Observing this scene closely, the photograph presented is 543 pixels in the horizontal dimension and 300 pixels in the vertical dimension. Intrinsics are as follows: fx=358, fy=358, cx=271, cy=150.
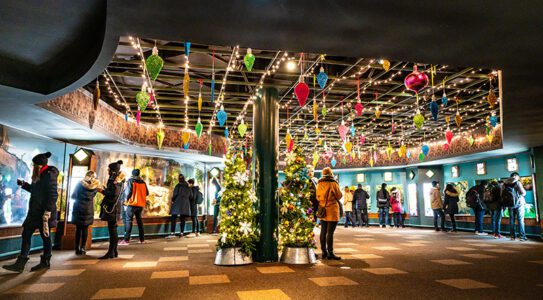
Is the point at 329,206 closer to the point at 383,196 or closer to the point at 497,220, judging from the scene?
the point at 497,220

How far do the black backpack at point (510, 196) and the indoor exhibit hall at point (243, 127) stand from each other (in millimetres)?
60

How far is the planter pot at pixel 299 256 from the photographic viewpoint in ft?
19.9

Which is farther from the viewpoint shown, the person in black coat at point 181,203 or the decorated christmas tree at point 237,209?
the person in black coat at point 181,203

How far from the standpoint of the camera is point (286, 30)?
12.9 feet

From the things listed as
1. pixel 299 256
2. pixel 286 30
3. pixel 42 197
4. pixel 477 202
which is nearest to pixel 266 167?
pixel 299 256

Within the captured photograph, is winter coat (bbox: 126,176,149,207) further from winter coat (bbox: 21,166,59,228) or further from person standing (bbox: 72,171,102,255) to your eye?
winter coat (bbox: 21,166,59,228)

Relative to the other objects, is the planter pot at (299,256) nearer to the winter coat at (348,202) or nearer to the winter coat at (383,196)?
the winter coat at (383,196)

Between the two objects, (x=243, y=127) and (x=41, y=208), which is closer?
(x=41, y=208)

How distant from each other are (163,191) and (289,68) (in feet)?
25.1

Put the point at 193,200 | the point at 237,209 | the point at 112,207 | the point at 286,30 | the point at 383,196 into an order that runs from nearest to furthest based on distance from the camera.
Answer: the point at 286,30 → the point at 237,209 → the point at 112,207 → the point at 193,200 → the point at 383,196

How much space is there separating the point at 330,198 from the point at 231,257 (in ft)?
6.76

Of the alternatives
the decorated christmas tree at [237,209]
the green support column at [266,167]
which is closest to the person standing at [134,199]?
the decorated christmas tree at [237,209]

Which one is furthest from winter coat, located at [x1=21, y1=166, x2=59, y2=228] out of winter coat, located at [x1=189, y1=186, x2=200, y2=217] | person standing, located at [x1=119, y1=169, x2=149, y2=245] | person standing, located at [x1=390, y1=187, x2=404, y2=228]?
person standing, located at [x1=390, y1=187, x2=404, y2=228]

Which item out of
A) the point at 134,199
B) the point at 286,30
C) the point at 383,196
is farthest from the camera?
the point at 383,196
